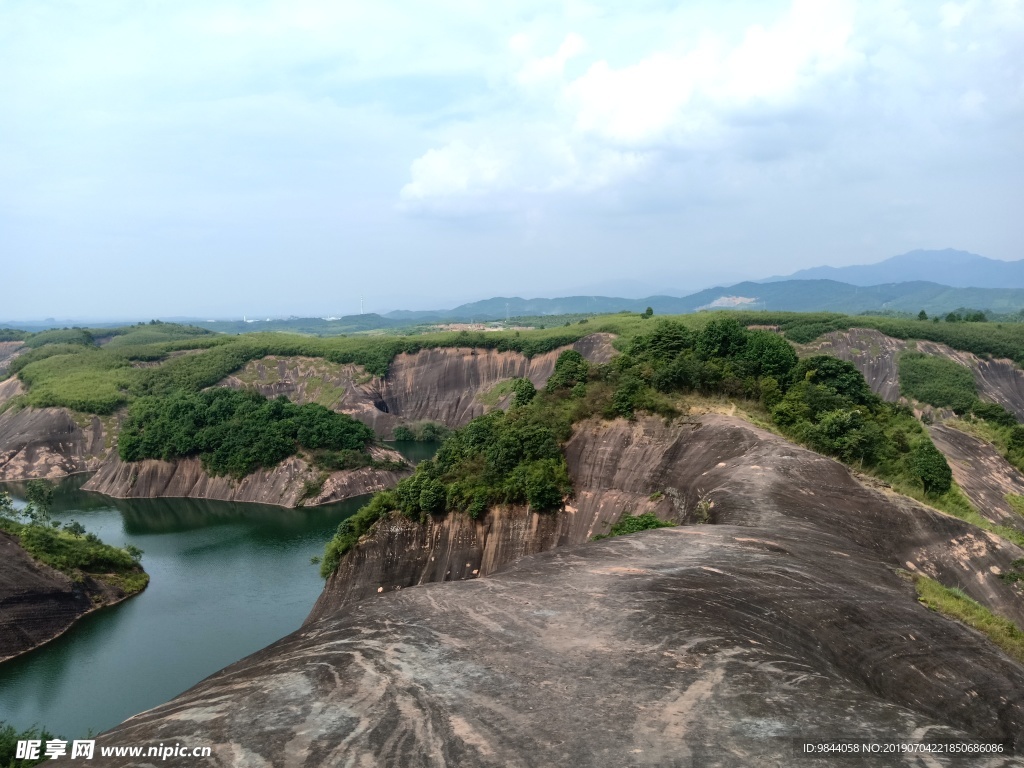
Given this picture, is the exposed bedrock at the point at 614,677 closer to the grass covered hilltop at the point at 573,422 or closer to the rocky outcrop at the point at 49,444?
the grass covered hilltop at the point at 573,422

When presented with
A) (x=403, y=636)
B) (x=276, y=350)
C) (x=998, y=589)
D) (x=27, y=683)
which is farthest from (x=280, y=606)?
(x=276, y=350)

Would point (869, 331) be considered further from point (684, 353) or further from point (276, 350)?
point (276, 350)

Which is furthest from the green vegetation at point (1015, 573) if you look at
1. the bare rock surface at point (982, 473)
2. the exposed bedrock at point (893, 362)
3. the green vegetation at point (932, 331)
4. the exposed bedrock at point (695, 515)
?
the green vegetation at point (932, 331)

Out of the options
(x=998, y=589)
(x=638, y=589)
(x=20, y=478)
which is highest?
(x=638, y=589)

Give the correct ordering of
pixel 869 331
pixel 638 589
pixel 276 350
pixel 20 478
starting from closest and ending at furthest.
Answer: pixel 638 589 < pixel 20 478 < pixel 869 331 < pixel 276 350

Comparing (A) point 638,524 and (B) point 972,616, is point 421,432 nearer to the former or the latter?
(A) point 638,524

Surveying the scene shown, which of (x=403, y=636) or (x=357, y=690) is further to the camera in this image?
(x=403, y=636)

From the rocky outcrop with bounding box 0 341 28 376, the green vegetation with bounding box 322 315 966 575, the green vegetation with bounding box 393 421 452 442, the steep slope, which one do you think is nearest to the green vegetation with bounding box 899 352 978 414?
the green vegetation with bounding box 322 315 966 575
